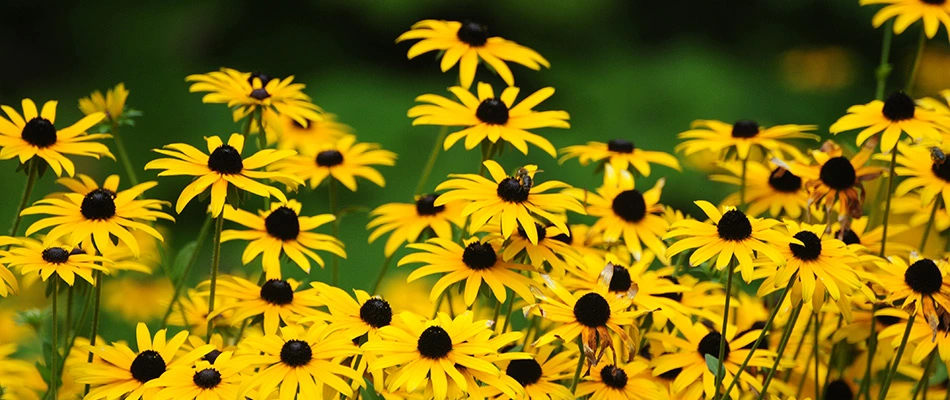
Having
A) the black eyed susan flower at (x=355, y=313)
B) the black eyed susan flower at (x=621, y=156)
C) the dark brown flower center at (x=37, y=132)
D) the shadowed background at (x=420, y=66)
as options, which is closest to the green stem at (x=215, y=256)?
the black eyed susan flower at (x=355, y=313)

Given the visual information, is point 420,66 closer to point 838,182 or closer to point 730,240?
point 838,182

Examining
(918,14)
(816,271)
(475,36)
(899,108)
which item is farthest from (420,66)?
(816,271)

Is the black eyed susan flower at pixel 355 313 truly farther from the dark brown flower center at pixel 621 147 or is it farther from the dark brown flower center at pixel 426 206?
the dark brown flower center at pixel 621 147

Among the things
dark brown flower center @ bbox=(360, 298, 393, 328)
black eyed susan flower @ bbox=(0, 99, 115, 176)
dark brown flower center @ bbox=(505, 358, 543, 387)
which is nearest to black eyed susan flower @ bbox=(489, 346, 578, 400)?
dark brown flower center @ bbox=(505, 358, 543, 387)

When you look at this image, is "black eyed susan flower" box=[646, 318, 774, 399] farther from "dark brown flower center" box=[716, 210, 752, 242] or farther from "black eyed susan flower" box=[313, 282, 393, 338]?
"black eyed susan flower" box=[313, 282, 393, 338]

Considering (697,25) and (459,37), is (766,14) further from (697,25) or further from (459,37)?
(459,37)
